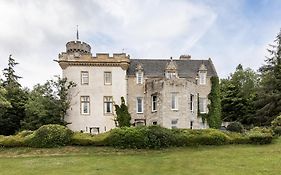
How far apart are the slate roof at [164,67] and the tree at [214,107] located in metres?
1.39

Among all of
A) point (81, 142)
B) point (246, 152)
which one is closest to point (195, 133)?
point (246, 152)

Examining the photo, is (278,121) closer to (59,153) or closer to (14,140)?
(59,153)

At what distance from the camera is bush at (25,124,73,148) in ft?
88.3

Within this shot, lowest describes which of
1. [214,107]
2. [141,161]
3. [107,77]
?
[141,161]

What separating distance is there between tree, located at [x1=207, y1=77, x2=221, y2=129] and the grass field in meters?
16.1

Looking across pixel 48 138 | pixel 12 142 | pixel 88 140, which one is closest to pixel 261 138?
pixel 88 140

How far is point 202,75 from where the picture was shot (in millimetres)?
45312

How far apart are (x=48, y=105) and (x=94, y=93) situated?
563cm

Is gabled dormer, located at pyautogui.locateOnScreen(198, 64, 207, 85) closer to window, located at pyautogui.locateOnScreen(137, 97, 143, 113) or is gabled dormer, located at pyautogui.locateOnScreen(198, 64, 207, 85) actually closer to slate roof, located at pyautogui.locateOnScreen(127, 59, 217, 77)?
slate roof, located at pyautogui.locateOnScreen(127, 59, 217, 77)

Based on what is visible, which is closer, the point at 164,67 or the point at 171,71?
the point at 171,71

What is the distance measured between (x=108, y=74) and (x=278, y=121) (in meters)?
19.7

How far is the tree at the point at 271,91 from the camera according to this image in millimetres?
46500

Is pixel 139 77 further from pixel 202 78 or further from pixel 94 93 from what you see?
pixel 202 78

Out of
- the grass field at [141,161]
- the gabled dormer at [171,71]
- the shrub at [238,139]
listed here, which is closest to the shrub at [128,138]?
the grass field at [141,161]
